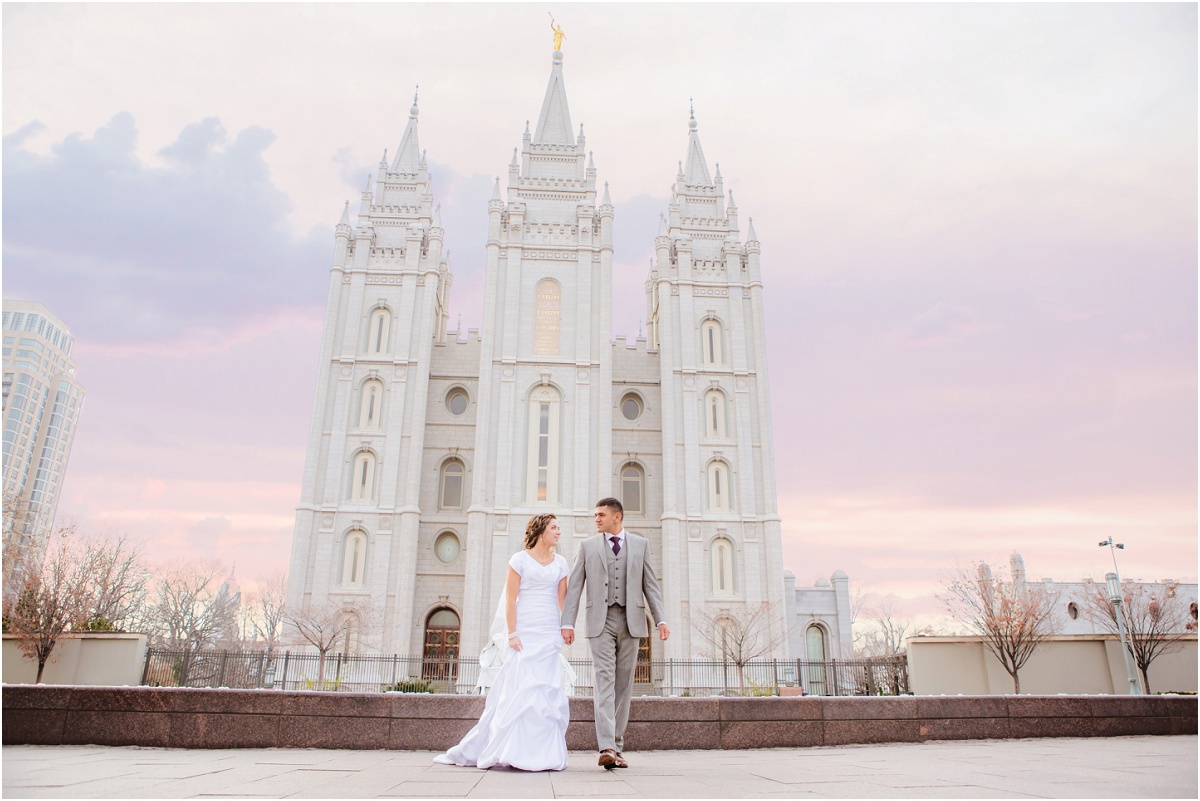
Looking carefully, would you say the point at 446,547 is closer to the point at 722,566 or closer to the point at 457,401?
the point at 457,401

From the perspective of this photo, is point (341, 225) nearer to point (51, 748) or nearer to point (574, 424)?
point (574, 424)

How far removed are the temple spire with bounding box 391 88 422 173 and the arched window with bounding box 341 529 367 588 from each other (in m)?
19.2

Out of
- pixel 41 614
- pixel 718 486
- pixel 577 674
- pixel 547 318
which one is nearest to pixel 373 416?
pixel 547 318

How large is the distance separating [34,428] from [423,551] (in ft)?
132

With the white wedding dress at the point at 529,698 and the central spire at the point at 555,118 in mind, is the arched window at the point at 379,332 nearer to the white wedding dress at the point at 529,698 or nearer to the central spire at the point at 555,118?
the central spire at the point at 555,118

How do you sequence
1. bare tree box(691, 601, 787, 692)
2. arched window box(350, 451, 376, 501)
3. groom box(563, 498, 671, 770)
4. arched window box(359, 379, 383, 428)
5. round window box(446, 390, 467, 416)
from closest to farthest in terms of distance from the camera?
1. groom box(563, 498, 671, 770)
2. bare tree box(691, 601, 787, 692)
3. arched window box(350, 451, 376, 501)
4. arched window box(359, 379, 383, 428)
5. round window box(446, 390, 467, 416)

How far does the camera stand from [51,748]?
21.0 feet

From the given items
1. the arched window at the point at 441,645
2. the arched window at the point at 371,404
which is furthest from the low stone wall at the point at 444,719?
the arched window at the point at 371,404

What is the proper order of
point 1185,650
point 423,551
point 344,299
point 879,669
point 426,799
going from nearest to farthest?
1. point 426,799
2. point 1185,650
3. point 879,669
4. point 423,551
5. point 344,299

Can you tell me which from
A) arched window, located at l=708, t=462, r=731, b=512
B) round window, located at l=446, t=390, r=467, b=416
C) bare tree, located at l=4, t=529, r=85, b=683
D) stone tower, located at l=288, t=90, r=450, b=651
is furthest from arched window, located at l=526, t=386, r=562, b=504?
bare tree, located at l=4, t=529, r=85, b=683

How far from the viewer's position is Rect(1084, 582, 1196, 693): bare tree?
22.0 meters

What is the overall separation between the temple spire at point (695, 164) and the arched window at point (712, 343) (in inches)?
350

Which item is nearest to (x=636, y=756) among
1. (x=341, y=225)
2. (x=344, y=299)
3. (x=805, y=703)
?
(x=805, y=703)

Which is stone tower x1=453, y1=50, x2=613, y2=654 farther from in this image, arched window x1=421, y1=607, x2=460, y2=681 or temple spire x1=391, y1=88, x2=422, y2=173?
temple spire x1=391, y1=88, x2=422, y2=173
